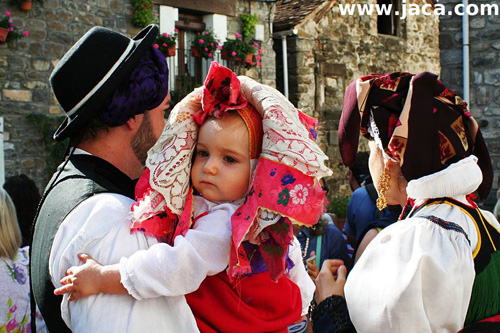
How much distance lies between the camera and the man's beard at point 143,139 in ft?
6.89

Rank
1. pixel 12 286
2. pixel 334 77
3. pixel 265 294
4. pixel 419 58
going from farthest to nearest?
1. pixel 419 58
2. pixel 334 77
3. pixel 12 286
4. pixel 265 294

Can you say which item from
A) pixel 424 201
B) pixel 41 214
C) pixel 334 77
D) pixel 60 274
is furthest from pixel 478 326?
pixel 334 77

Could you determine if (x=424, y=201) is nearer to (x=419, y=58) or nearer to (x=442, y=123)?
(x=442, y=123)

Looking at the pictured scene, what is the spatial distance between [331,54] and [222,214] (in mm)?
12075

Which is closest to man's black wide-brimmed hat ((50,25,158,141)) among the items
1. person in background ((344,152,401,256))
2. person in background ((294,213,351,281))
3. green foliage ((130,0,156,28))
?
person in background ((344,152,401,256))

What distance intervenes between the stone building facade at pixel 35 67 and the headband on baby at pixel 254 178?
7240mm

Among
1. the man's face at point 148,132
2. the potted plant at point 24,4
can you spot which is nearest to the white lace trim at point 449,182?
the man's face at point 148,132

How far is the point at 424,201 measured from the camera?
218cm

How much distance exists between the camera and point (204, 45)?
10.2 metres

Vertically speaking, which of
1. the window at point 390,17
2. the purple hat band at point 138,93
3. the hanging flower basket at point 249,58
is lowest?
the purple hat band at point 138,93

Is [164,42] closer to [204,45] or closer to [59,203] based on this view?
[204,45]

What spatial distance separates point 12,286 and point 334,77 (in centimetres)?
1129

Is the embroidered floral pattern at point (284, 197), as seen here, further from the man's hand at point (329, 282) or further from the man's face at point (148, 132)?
the man's hand at point (329, 282)

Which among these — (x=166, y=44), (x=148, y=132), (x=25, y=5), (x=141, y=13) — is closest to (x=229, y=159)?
(x=148, y=132)
